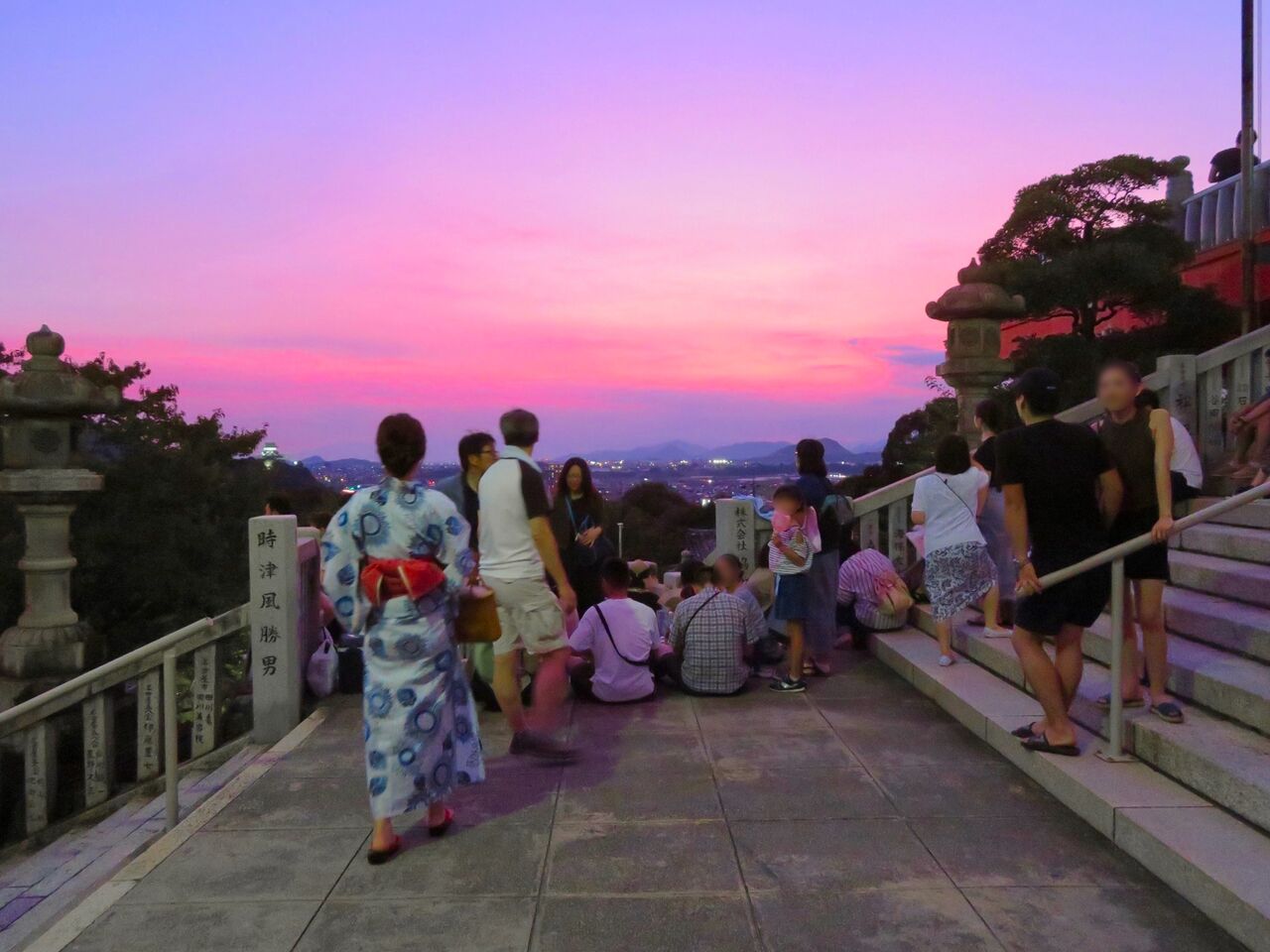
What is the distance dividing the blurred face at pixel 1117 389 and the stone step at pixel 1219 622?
49.8 inches

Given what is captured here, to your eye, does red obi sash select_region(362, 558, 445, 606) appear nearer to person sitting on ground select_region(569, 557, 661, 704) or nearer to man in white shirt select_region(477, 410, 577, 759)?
man in white shirt select_region(477, 410, 577, 759)

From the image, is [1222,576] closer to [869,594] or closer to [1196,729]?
[1196,729]

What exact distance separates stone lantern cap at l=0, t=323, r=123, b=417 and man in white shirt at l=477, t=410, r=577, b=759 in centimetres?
911

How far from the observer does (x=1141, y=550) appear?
454 centimetres

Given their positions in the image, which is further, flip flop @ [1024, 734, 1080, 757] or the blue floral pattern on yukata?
flip flop @ [1024, 734, 1080, 757]

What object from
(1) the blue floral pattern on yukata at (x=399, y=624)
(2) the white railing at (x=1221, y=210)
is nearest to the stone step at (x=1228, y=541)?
(1) the blue floral pattern on yukata at (x=399, y=624)

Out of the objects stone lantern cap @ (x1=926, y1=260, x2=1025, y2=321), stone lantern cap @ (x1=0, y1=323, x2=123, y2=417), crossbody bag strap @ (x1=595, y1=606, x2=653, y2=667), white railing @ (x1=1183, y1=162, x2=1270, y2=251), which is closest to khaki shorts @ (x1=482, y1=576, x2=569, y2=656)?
crossbody bag strap @ (x1=595, y1=606, x2=653, y2=667)

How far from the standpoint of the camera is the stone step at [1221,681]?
425 cm

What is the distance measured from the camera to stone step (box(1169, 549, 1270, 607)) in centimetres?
536

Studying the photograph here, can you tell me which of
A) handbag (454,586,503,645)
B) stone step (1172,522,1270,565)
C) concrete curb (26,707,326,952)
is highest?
stone step (1172,522,1270,565)

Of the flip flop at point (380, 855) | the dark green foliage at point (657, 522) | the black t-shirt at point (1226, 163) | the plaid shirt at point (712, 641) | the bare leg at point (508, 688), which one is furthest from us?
the dark green foliage at point (657, 522)

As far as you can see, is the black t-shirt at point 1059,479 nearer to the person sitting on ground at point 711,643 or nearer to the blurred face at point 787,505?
the blurred face at point 787,505

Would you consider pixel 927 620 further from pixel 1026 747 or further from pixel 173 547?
pixel 173 547

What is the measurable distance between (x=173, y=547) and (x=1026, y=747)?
1704 cm
